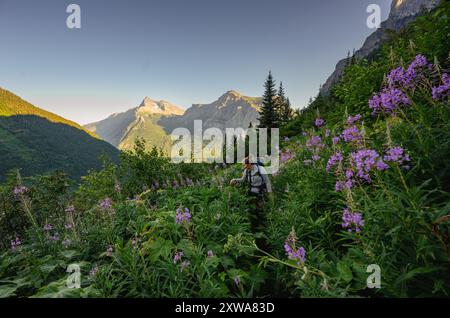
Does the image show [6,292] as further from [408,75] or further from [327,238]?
[408,75]

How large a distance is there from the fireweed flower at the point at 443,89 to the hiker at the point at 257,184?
131 inches

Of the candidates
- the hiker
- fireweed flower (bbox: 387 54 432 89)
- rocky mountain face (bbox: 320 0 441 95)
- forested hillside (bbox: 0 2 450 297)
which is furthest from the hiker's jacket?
rocky mountain face (bbox: 320 0 441 95)

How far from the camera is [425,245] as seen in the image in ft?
5.60

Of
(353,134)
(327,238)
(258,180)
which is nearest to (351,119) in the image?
(353,134)

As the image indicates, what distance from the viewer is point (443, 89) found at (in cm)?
283

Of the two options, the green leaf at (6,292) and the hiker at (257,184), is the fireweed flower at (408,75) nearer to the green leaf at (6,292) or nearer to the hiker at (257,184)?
the hiker at (257,184)

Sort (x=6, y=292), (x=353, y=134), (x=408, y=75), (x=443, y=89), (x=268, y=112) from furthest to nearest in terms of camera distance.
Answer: (x=268, y=112) → (x=408, y=75) → (x=353, y=134) → (x=443, y=89) → (x=6, y=292)

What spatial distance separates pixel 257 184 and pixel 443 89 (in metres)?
3.79

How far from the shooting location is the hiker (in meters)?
5.54

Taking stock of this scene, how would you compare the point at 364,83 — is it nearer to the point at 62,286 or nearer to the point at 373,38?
the point at 62,286

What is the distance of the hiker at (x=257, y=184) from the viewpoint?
5.54 m

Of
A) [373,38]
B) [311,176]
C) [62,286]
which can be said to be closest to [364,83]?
[311,176]

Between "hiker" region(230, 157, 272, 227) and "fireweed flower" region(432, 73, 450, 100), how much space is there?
3.34 meters

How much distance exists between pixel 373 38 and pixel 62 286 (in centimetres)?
18056
